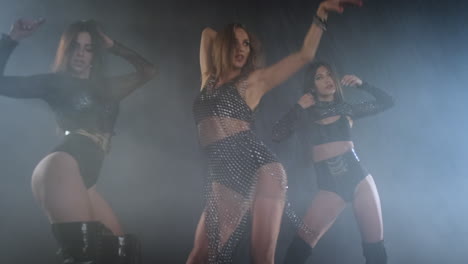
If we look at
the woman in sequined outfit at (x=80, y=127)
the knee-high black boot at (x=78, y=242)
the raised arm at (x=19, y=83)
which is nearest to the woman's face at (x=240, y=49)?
the woman in sequined outfit at (x=80, y=127)

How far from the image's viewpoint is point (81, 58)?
208cm

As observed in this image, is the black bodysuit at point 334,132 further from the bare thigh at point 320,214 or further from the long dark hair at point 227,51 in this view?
the long dark hair at point 227,51

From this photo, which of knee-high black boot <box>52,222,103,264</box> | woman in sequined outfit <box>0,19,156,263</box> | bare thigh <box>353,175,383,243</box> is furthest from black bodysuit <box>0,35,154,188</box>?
bare thigh <box>353,175,383,243</box>

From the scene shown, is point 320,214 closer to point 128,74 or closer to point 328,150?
point 328,150

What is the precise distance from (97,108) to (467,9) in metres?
2.22

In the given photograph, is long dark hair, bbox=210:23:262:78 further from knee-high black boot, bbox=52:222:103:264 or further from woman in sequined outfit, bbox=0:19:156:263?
knee-high black boot, bbox=52:222:103:264

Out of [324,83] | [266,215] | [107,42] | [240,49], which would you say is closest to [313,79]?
[324,83]

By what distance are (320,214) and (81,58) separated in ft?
4.56

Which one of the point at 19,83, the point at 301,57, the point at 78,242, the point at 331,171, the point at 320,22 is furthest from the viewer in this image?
the point at 320,22

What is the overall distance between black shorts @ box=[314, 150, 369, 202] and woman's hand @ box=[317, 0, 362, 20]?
0.79m

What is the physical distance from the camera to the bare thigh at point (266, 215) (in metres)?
1.85

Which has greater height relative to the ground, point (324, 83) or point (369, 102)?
point (324, 83)

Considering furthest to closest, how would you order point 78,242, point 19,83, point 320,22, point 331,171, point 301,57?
point 320,22
point 301,57
point 331,171
point 19,83
point 78,242

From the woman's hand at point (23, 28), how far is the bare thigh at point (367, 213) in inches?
71.0
